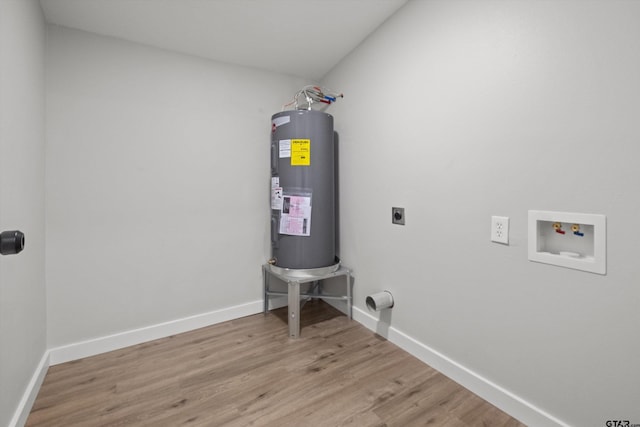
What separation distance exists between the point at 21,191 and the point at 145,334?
1202 mm

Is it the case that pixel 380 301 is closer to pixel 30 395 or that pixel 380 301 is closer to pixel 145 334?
pixel 145 334

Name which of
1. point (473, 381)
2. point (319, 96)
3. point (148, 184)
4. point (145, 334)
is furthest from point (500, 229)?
point (145, 334)

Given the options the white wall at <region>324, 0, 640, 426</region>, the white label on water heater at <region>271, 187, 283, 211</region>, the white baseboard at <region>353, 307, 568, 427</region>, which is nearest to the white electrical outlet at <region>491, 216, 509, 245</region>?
the white wall at <region>324, 0, 640, 426</region>

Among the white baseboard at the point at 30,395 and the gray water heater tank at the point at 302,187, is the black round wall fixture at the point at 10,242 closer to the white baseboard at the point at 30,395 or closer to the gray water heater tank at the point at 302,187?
the white baseboard at the point at 30,395

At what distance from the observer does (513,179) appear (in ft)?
4.07

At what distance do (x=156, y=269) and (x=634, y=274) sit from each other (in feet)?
8.25

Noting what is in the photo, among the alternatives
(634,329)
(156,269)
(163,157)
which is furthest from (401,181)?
(156,269)

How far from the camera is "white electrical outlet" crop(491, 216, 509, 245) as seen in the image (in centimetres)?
127

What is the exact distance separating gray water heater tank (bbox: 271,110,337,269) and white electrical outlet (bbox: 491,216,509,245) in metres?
1.13

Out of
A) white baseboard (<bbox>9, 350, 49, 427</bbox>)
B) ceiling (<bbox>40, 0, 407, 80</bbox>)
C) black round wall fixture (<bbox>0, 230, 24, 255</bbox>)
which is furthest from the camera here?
ceiling (<bbox>40, 0, 407, 80</bbox>)

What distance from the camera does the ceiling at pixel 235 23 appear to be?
1635 mm

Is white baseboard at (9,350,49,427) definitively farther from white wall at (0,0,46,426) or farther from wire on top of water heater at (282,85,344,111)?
wire on top of water heater at (282,85,344,111)

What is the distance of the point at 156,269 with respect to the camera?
6.72 ft

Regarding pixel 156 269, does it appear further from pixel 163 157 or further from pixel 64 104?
pixel 64 104
